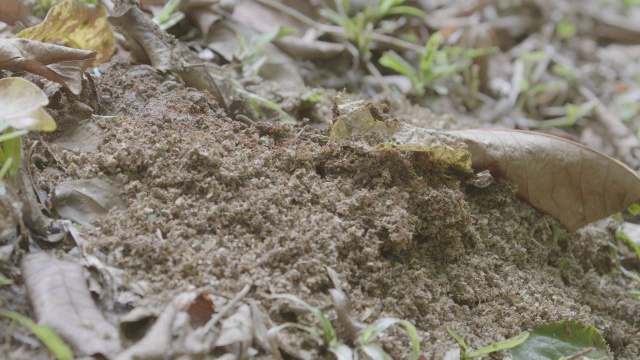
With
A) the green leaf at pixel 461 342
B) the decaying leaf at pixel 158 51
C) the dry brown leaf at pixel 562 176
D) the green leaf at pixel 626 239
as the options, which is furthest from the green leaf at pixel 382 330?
the green leaf at pixel 626 239

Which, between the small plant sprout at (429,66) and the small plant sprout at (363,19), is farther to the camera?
the small plant sprout at (363,19)

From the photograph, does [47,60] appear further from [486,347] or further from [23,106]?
[486,347]

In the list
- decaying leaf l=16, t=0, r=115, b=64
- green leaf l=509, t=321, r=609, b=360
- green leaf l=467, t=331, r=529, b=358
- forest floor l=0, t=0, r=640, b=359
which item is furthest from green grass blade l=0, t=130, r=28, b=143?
green leaf l=509, t=321, r=609, b=360

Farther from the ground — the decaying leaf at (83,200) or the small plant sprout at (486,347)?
the decaying leaf at (83,200)

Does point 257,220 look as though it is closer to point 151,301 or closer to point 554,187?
point 151,301

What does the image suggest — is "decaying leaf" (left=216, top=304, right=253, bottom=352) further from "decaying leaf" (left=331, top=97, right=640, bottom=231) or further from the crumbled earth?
"decaying leaf" (left=331, top=97, right=640, bottom=231)

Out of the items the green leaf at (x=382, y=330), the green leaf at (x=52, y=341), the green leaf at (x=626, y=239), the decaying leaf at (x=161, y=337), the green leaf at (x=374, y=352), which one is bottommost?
the green leaf at (x=626, y=239)

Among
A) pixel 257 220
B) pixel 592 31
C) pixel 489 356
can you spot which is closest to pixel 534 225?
pixel 489 356

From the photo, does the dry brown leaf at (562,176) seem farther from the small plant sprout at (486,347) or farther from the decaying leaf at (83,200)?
the decaying leaf at (83,200)
